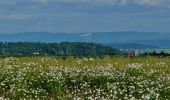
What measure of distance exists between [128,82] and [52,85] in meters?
2.58

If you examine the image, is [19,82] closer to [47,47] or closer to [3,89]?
[3,89]

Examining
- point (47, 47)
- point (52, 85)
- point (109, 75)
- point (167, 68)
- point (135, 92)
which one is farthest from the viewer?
point (47, 47)

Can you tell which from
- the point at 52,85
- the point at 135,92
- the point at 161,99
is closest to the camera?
the point at 161,99

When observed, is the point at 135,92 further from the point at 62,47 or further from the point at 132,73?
the point at 62,47

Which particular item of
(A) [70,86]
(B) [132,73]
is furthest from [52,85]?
(B) [132,73]

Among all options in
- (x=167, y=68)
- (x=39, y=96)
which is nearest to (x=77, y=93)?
(x=39, y=96)

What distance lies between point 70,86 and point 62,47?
9822cm

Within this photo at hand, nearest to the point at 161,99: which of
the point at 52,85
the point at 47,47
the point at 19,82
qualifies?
the point at 52,85

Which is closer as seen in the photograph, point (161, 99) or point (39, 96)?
point (161, 99)

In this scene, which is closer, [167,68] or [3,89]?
[3,89]

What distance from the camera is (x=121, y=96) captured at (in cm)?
1438

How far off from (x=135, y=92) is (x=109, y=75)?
3.87 meters

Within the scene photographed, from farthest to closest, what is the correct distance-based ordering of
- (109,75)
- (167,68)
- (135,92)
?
(167,68) < (109,75) < (135,92)

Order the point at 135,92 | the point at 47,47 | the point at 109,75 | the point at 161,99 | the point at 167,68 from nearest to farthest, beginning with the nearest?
the point at 161,99 < the point at 135,92 < the point at 109,75 < the point at 167,68 < the point at 47,47
